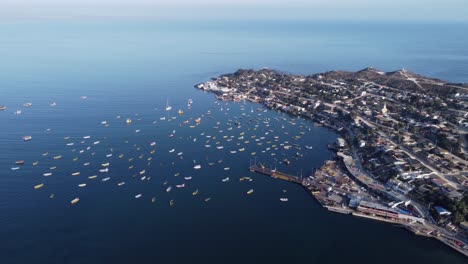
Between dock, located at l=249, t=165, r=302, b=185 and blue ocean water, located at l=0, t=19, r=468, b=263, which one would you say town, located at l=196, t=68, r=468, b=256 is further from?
blue ocean water, located at l=0, t=19, r=468, b=263

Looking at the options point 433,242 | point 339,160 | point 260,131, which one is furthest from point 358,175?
point 260,131

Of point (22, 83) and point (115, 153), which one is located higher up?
point (22, 83)

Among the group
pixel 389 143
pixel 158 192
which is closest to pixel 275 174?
pixel 158 192

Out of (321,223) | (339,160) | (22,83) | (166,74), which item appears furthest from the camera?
(166,74)

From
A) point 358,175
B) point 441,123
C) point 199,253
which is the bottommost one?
point 199,253

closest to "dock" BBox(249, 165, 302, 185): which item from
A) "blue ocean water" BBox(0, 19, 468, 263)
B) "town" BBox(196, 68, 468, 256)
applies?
"town" BBox(196, 68, 468, 256)

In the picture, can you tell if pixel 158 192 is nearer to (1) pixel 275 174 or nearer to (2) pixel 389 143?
(1) pixel 275 174

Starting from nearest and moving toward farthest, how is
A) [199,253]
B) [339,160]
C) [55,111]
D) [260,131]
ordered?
1. [199,253]
2. [339,160]
3. [260,131]
4. [55,111]

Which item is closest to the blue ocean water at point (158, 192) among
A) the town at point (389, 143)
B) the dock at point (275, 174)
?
the dock at point (275, 174)

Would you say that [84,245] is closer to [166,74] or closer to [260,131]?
[260,131]
